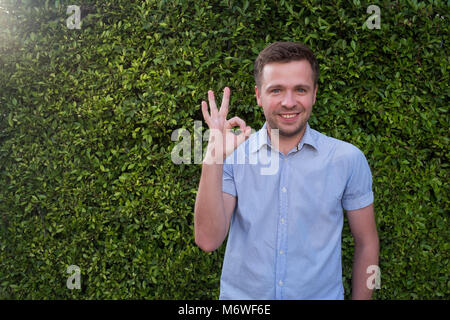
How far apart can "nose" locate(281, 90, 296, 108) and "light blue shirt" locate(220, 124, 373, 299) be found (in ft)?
0.88

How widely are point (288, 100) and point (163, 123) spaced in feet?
5.28

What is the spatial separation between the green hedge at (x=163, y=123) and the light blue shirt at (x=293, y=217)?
1113 millimetres

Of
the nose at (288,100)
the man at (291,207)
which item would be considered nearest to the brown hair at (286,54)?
the man at (291,207)

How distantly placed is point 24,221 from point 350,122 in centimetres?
338

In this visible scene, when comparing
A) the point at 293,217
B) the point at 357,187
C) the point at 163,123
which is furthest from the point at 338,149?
the point at 163,123

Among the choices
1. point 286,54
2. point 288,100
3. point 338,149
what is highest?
point 286,54

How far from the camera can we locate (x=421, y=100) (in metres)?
3.20

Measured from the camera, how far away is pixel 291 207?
2.20 meters

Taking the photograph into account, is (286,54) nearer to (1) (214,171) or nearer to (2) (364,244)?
(1) (214,171)

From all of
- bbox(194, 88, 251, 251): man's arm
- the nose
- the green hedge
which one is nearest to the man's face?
the nose

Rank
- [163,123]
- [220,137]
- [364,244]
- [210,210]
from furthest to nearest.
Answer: [163,123] < [364,244] < [210,210] < [220,137]

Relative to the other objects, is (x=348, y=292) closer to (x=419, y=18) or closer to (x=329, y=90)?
(x=329, y=90)

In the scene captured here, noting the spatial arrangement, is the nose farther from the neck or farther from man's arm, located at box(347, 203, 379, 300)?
man's arm, located at box(347, 203, 379, 300)

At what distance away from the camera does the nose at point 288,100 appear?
2109 millimetres
